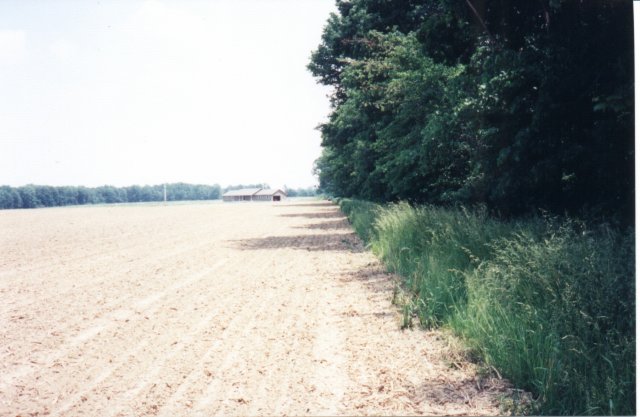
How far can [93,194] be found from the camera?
353ft

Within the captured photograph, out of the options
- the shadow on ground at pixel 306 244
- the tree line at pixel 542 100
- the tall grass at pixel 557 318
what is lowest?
the shadow on ground at pixel 306 244

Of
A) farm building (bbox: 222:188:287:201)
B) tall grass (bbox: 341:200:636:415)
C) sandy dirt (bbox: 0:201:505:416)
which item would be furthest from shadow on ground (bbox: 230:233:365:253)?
farm building (bbox: 222:188:287:201)

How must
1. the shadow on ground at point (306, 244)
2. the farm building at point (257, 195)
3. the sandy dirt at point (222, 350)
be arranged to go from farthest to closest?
the farm building at point (257, 195)
the shadow on ground at point (306, 244)
the sandy dirt at point (222, 350)

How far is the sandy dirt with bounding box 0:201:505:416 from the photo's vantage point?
382cm

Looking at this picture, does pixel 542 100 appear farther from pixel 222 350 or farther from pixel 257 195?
pixel 257 195

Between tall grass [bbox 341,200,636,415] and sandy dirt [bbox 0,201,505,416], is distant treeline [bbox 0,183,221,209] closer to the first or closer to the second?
sandy dirt [bbox 0,201,505,416]

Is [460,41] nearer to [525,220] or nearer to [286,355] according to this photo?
[525,220]

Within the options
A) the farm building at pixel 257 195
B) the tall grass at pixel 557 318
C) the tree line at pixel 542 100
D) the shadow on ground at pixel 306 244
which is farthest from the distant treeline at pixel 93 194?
the tall grass at pixel 557 318

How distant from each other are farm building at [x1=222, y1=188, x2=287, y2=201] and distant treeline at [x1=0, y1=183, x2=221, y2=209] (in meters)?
20.8

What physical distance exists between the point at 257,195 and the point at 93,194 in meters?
63.5

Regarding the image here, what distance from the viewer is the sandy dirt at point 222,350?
3824mm

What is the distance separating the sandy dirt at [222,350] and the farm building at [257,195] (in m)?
148

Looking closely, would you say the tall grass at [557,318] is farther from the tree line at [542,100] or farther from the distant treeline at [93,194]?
the distant treeline at [93,194]

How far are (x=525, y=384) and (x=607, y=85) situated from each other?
4.30 metres
